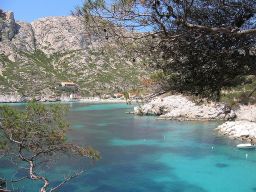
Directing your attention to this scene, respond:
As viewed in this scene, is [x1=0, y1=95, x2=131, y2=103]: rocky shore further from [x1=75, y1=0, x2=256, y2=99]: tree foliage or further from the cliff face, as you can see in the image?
[x1=75, y1=0, x2=256, y2=99]: tree foliage

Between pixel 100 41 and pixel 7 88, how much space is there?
118863 millimetres

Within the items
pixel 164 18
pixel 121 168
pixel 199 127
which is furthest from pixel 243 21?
pixel 199 127

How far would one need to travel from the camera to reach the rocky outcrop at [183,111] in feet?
197

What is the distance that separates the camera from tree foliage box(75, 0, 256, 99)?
6082 mm

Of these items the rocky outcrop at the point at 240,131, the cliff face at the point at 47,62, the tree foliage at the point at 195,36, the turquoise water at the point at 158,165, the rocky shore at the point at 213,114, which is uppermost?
the cliff face at the point at 47,62

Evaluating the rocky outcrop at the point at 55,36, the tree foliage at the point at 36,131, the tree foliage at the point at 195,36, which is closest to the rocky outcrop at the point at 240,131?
the tree foliage at the point at 36,131

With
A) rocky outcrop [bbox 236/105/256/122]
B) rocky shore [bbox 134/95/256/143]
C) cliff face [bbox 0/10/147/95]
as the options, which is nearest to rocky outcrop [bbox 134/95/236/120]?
rocky shore [bbox 134/95/256/143]

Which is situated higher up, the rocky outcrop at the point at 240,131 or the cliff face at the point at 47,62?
the cliff face at the point at 47,62

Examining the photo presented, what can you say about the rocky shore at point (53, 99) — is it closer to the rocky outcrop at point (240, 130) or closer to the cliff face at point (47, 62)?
the cliff face at point (47, 62)

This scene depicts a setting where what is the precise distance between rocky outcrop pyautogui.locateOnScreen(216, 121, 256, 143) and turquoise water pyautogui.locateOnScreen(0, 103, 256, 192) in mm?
1629

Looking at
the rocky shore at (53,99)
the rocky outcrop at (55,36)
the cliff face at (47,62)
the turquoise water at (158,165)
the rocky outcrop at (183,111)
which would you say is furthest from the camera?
the rocky outcrop at (55,36)

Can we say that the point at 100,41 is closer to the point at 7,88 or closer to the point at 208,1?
the point at 208,1

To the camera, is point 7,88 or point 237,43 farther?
point 7,88

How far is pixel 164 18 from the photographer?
20.9ft
